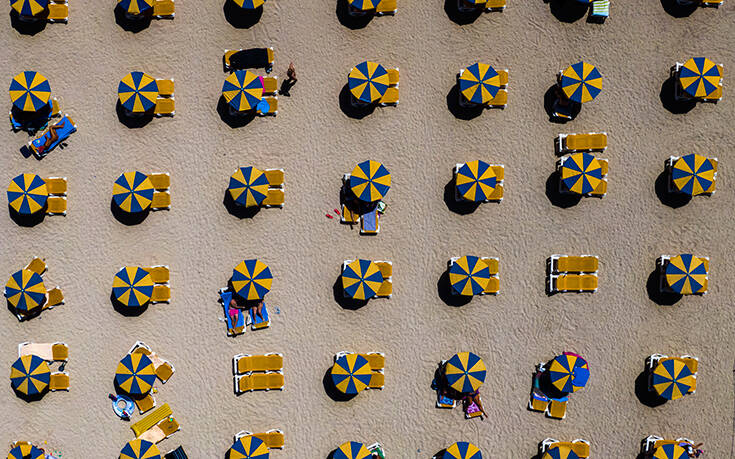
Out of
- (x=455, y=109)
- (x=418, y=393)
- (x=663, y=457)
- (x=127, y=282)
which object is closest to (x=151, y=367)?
(x=127, y=282)

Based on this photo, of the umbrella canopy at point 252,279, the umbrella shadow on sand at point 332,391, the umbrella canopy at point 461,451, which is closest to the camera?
the umbrella canopy at point 252,279

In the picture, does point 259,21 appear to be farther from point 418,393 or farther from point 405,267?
point 418,393

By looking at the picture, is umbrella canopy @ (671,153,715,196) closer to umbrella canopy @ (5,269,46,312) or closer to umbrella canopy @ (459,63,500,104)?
umbrella canopy @ (459,63,500,104)

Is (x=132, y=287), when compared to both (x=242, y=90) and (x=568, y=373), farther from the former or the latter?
(x=568, y=373)

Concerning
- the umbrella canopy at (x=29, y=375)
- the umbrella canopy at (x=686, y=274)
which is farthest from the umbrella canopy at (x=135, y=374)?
the umbrella canopy at (x=686, y=274)

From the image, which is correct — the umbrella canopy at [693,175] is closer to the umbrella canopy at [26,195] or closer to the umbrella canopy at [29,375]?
the umbrella canopy at [26,195]

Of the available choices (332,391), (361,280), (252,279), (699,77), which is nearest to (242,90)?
(252,279)

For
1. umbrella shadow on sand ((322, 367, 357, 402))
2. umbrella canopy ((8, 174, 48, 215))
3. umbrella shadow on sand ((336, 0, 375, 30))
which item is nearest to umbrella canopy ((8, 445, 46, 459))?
umbrella canopy ((8, 174, 48, 215))
